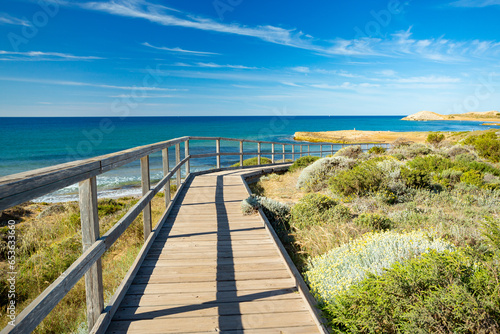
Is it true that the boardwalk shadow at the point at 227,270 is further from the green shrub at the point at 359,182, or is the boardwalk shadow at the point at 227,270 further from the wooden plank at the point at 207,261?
the green shrub at the point at 359,182

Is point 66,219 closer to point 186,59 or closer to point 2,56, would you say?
point 186,59

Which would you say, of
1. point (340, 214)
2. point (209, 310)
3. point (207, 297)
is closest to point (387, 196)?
point (340, 214)

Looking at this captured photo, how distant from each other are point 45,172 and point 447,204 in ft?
24.7

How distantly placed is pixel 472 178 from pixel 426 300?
7.93 meters

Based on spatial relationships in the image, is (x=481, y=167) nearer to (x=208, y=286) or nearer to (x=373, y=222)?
(x=373, y=222)

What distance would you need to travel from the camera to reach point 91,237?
211 cm

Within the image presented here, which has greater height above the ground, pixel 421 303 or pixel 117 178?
pixel 421 303

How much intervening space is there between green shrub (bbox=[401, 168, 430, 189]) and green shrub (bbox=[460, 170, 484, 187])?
1.25 m

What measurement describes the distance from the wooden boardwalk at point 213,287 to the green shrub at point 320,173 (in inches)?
164

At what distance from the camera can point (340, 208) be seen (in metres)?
5.49

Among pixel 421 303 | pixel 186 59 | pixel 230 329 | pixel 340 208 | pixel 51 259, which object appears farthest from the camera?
pixel 186 59

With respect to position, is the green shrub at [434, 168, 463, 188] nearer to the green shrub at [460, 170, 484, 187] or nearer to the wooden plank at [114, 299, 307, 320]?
the green shrub at [460, 170, 484, 187]

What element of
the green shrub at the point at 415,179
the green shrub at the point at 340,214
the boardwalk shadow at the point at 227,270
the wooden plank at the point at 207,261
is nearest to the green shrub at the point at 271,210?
the boardwalk shadow at the point at 227,270

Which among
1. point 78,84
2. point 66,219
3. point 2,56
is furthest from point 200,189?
point 78,84
